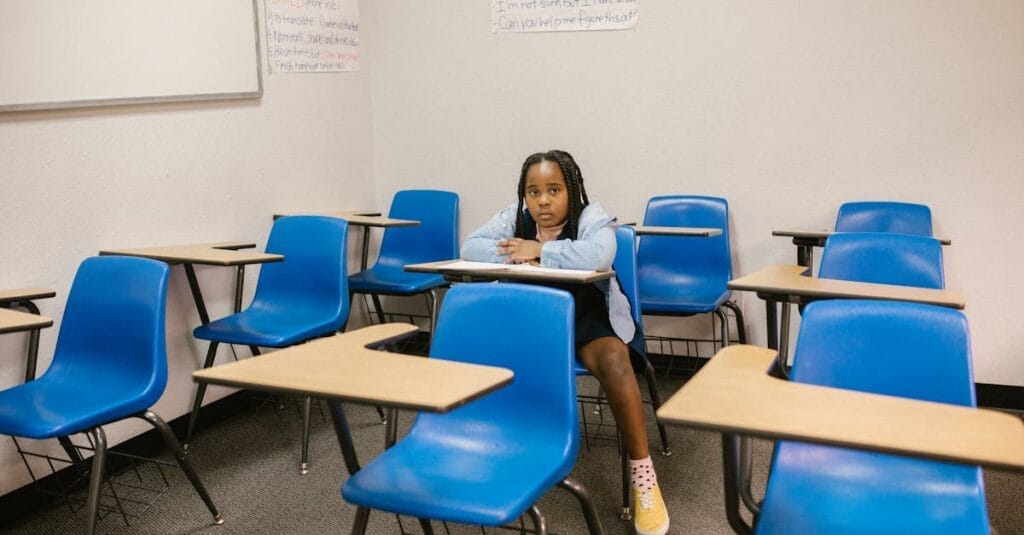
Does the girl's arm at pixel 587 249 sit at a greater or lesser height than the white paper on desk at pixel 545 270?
greater

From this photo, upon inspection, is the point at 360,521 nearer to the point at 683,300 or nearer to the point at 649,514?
the point at 649,514

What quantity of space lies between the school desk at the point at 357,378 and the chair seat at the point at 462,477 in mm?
121

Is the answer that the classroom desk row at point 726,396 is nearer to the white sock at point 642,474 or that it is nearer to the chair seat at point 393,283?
the white sock at point 642,474

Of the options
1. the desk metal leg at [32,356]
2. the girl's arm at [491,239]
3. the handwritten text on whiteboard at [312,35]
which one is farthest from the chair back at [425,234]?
the desk metal leg at [32,356]

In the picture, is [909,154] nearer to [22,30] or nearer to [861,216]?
[861,216]

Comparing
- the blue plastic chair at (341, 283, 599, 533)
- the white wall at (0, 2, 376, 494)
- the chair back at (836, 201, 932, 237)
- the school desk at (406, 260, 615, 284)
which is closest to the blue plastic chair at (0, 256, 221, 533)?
the white wall at (0, 2, 376, 494)

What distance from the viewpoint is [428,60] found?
4426 mm

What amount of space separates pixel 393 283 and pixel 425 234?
566 mm

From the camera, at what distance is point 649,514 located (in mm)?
2221

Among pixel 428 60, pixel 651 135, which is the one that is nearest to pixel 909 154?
pixel 651 135

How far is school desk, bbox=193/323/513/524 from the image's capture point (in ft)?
4.26

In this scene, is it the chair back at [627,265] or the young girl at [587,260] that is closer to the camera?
the young girl at [587,260]

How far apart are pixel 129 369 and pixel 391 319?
2343mm

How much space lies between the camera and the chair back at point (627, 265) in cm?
260
